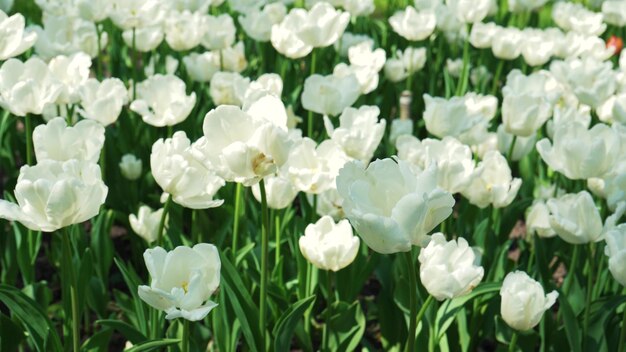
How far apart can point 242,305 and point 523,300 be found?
626mm

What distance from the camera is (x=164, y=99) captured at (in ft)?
9.11

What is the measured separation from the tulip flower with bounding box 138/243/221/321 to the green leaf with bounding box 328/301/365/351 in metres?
0.70

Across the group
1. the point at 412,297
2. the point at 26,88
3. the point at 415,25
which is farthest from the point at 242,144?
the point at 415,25

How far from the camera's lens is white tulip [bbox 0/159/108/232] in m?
1.60

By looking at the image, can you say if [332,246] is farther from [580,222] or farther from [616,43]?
[616,43]

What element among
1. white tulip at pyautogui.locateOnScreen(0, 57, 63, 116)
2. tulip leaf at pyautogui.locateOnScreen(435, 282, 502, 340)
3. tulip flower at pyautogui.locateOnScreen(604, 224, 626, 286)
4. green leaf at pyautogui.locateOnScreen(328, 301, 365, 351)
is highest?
white tulip at pyautogui.locateOnScreen(0, 57, 63, 116)

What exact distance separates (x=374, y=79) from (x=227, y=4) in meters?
2.26

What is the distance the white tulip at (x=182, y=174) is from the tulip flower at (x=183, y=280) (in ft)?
0.81

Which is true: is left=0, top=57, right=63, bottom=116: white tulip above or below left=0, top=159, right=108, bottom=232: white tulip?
below

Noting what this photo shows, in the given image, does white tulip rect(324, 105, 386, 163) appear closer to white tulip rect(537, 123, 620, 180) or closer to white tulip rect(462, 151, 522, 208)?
white tulip rect(462, 151, 522, 208)

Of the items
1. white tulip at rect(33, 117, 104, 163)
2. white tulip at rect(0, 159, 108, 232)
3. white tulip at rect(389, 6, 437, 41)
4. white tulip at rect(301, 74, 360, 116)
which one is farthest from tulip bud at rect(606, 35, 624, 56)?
white tulip at rect(0, 159, 108, 232)

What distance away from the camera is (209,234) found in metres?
2.98

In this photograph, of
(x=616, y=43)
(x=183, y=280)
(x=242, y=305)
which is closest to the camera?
(x=183, y=280)

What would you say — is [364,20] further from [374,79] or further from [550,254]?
[550,254]
